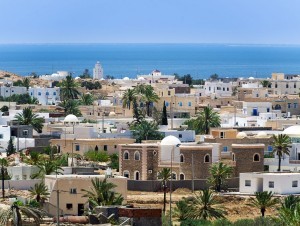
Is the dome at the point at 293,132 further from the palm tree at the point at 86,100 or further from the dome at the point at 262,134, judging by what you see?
the palm tree at the point at 86,100

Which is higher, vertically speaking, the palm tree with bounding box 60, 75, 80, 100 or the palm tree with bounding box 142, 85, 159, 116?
the palm tree with bounding box 60, 75, 80, 100

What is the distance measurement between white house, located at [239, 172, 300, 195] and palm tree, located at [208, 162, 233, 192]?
83 cm

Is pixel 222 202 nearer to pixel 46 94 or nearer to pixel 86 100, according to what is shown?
pixel 86 100

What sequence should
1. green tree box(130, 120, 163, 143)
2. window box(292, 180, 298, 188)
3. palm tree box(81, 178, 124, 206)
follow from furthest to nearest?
green tree box(130, 120, 163, 143) < window box(292, 180, 298, 188) < palm tree box(81, 178, 124, 206)

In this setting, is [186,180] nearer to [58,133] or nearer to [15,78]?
[58,133]

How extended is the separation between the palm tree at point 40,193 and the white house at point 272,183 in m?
9.62

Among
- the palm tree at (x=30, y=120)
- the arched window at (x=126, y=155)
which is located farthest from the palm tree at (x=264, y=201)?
the palm tree at (x=30, y=120)

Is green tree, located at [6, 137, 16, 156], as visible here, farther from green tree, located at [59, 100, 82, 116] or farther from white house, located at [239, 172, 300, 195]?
green tree, located at [59, 100, 82, 116]

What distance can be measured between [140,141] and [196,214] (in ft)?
56.4

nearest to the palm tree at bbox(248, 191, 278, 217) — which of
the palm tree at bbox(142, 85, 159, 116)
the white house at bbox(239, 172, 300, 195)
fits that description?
the white house at bbox(239, 172, 300, 195)

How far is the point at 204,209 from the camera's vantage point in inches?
1843

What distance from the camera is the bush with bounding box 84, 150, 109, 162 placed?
60625 millimetres

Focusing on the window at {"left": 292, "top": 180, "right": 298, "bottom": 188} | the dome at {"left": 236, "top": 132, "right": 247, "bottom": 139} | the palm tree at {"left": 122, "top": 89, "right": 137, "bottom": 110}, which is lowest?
the window at {"left": 292, "top": 180, "right": 298, "bottom": 188}

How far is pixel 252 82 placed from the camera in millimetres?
113562
